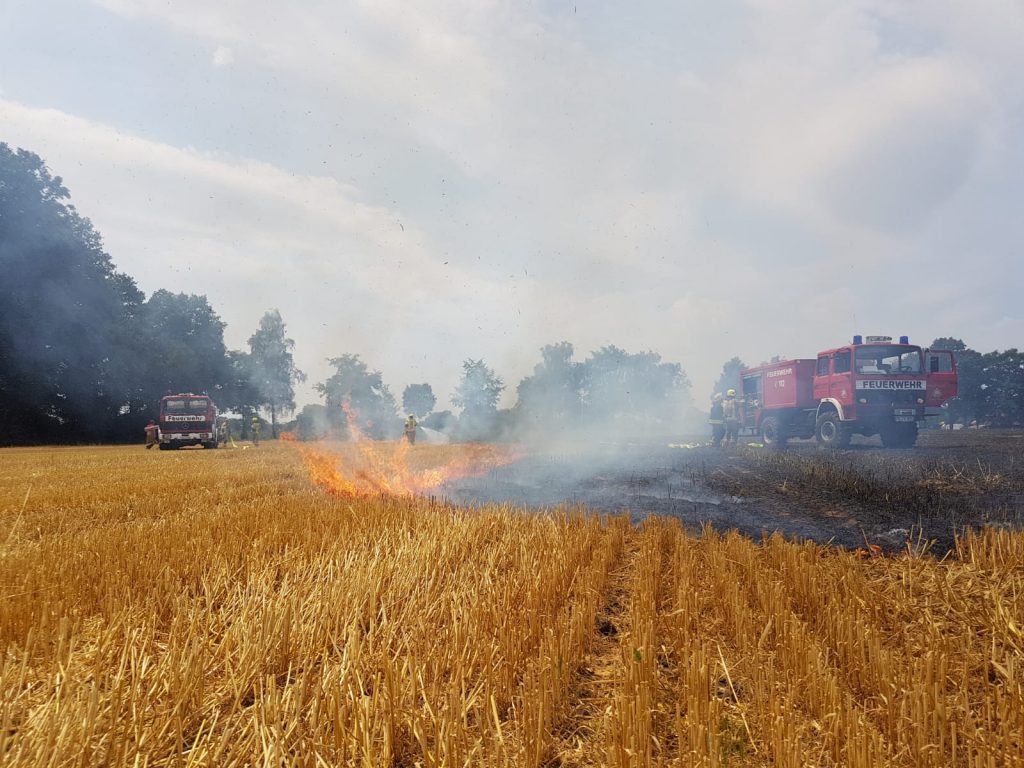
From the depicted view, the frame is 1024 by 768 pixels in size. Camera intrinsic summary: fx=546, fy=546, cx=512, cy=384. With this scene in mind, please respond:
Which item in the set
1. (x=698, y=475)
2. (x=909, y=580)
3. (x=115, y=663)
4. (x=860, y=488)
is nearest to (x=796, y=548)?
(x=909, y=580)

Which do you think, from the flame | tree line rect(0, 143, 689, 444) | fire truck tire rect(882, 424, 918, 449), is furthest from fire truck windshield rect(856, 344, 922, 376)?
tree line rect(0, 143, 689, 444)

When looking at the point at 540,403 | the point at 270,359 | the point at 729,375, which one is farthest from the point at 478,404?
the point at 729,375

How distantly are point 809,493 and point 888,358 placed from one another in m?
9.55

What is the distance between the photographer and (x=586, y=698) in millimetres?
2756

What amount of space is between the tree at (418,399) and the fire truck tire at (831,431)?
67675 millimetres

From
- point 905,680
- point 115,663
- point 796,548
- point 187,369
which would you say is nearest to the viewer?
point 905,680

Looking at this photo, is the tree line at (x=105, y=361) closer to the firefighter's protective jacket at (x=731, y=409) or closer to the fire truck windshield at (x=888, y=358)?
the firefighter's protective jacket at (x=731, y=409)

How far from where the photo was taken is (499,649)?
300 centimetres

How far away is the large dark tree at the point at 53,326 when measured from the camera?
1286 inches

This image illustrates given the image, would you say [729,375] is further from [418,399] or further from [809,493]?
[809,493]

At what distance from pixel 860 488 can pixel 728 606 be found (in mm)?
6032

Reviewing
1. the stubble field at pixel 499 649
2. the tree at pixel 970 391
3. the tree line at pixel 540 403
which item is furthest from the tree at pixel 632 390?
the stubble field at pixel 499 649

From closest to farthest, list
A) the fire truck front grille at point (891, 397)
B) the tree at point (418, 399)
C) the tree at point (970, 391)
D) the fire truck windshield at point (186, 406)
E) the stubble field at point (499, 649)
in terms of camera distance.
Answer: the stubble field at point (499, 649)
the fire truck front grille at point (891, 397)
the fire truck windshield at point (186, 406)
the tree at point (970, 391)
the tree at point (418, 399)

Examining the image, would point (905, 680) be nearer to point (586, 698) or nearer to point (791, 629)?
point (791, 629)
